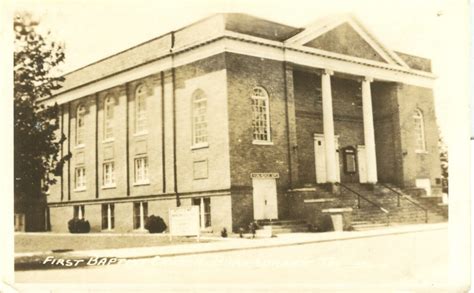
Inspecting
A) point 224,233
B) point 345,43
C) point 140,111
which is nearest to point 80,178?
point 140,111

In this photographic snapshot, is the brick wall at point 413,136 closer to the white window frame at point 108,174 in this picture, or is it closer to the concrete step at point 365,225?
the concrete step at point 365,225

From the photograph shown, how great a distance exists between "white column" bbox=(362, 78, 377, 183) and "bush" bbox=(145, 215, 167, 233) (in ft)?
12.6

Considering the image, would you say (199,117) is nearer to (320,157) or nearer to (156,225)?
(156,225)

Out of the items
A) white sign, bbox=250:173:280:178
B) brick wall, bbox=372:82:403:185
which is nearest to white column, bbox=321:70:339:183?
brick wall, bbox=372:82:403:185

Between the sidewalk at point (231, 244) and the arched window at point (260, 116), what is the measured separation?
5.96 feet

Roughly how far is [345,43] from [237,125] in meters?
2.42

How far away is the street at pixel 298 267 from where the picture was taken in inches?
428

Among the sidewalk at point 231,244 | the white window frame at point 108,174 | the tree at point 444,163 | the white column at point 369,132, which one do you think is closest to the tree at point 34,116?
the white window frame at point 108,174

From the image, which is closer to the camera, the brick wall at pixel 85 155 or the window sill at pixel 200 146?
the window sill at pixel 200 146

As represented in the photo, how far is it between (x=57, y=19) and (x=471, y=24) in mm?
6848

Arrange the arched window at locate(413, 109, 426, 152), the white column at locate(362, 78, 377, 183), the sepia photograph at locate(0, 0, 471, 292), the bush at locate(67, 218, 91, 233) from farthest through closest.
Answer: the white column at locate(362, 78, 377, 183), the bush at locate(67, 218, 91, 233), the arched window at locate(413, 109, 426, 152), the sepia photograph at locate(0, 0, 471, 292)

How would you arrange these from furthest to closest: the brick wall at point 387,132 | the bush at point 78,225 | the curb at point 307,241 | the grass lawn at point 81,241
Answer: the brick wall at point 387,132 → the bush at point 78,225 → the grass lawn at point 81,241 → the curb at point 307,241

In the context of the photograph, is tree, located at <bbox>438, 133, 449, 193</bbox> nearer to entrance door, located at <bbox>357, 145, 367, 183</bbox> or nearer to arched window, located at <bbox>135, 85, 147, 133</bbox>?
entrance door, located at <bbox>357, 145, 367, 183</bbox>

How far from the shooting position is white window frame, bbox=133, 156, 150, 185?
12.2 m
